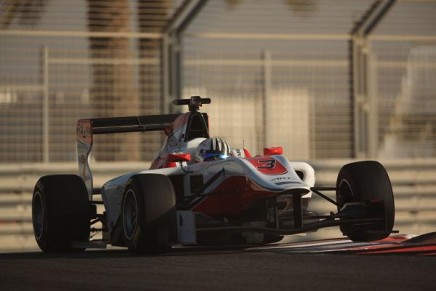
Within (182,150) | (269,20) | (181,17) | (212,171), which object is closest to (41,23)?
(181,17)

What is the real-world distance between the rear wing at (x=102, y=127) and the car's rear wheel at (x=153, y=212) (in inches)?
A: 88.9

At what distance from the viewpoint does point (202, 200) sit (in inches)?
427

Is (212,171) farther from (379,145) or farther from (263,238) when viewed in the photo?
(379,145)

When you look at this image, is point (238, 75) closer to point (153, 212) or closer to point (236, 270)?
point (153, 212)

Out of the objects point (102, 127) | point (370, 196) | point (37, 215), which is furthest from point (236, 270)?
point (102, 127)

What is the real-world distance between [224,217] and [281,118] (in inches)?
179

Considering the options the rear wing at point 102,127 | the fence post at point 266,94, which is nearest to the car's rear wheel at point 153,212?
the rear wing at point 102,127

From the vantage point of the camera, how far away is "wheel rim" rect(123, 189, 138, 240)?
421 inches

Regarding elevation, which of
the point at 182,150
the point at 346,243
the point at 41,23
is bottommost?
the point at 346,243

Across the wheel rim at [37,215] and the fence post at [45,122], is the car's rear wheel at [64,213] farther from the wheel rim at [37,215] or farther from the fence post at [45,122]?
the fence post at [45,122]

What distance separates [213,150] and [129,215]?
36.9 inches

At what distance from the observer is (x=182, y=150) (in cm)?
1167

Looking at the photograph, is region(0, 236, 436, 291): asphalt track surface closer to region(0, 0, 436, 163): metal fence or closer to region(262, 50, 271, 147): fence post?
region(0, 0, 436, 163): metal fence

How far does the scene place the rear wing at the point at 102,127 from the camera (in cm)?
1252
